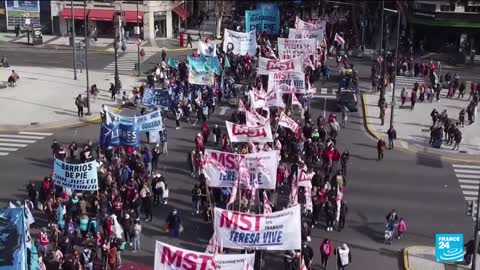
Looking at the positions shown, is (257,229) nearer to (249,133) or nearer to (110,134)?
(249,133)

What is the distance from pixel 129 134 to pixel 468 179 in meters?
14.9

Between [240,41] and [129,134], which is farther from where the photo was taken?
[240,41]

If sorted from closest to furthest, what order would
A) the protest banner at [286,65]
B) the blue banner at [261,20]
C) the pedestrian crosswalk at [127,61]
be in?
the protest banner at [286,65] → the blue banner at [261,20] → the pedestrian crosswalk at [127,61]

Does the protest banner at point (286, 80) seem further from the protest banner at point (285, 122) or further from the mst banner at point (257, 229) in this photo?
the mst banner at point (257, 229)

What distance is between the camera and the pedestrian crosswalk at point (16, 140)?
1487 inches

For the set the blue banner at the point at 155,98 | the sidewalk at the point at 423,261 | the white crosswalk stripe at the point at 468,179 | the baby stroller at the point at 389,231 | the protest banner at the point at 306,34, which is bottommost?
the sidewalk at the point at 423,261

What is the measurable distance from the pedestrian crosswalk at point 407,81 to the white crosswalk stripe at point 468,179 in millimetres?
16743

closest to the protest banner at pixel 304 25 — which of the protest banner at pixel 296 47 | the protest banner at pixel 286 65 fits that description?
the protest banner at pixel 296 47

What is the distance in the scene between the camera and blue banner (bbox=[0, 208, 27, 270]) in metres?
20.7

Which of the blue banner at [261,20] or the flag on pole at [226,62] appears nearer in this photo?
the flag on pole at [226,62]

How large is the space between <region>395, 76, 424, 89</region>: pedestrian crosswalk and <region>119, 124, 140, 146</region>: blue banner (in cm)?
2527

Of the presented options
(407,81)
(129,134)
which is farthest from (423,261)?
(407,81)

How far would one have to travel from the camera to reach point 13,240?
21.2 meters

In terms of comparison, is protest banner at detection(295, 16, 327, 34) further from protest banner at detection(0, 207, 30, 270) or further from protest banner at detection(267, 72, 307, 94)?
protest banner at detection(0, 207, 30, 270)
